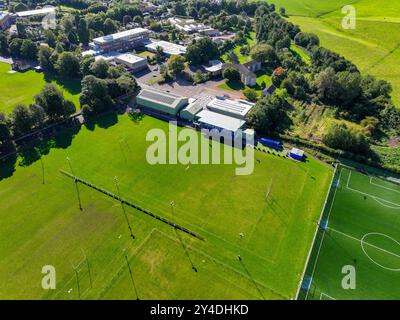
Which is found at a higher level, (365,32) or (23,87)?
(365,32)

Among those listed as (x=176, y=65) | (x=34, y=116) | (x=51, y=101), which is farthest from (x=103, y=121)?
(x=176, y=65)

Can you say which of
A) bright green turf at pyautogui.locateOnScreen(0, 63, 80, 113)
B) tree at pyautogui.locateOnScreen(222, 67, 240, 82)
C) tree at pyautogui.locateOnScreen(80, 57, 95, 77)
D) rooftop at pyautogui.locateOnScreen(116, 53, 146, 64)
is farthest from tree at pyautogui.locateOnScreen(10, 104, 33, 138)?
tree at pyautogui.locateOnScreen(222, 67, 240, 82)

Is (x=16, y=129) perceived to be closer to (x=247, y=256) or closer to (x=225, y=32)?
(x=247, y=256)

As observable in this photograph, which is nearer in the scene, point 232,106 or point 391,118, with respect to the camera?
point 391,118

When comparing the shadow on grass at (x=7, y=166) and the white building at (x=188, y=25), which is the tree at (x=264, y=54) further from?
the shadow on grass at (x=7, y=166)

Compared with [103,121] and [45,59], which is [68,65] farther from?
[103,121]
